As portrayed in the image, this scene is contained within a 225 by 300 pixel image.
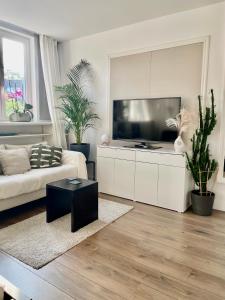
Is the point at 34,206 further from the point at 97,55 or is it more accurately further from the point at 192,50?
the point at 192,50

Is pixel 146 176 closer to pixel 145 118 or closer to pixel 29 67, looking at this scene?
pixel 145 118

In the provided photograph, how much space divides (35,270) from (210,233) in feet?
5.72

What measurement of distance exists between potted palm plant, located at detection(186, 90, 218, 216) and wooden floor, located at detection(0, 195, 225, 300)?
1.03 feet

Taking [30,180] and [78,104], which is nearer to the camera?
[30,180]

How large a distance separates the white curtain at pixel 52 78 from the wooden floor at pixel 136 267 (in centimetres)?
188

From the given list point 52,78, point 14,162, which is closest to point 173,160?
point 14,162

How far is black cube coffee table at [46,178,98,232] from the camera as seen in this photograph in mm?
2311

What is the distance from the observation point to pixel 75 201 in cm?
229

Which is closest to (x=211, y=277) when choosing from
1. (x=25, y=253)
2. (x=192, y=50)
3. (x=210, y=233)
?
(x=210, y=233)

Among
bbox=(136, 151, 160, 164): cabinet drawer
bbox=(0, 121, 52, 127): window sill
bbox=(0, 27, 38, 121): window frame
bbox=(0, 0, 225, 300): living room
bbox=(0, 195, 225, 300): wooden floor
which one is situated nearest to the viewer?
bbox=(0, 195, 225, 300): wooden floor

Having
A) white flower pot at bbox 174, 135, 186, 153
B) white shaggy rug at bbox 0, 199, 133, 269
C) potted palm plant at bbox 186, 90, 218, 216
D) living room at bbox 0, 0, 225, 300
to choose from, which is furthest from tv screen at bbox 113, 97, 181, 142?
white shaggy rug at bbox 0, 199, 133, 269

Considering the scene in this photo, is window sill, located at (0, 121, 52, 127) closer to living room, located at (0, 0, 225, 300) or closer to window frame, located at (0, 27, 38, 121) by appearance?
living room, located at (0, 0, 225, 300)

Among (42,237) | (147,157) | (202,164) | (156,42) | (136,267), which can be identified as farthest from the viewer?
(156,42)

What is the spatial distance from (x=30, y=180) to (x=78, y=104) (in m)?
1.57
